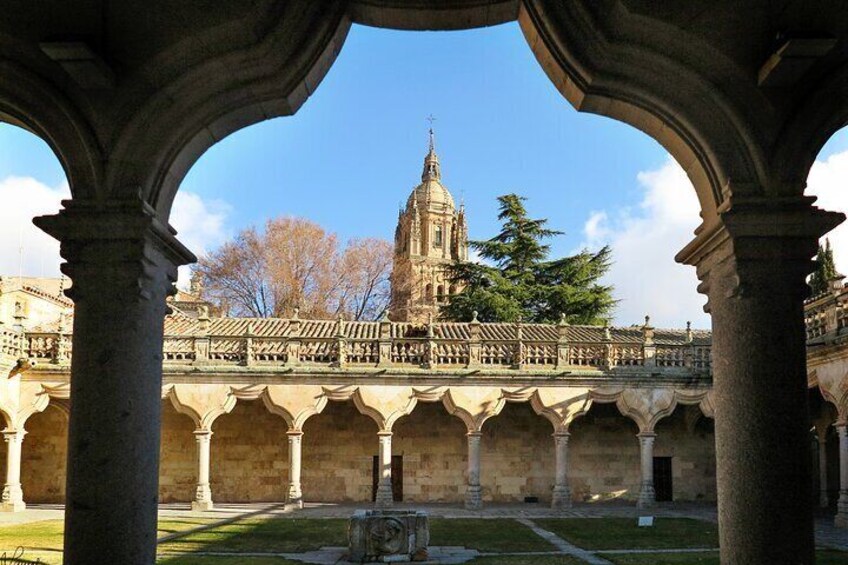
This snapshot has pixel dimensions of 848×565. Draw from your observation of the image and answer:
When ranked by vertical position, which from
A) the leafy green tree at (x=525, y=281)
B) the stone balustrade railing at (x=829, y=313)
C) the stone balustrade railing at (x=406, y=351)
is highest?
the leafy green tree at (x=525, y=281)

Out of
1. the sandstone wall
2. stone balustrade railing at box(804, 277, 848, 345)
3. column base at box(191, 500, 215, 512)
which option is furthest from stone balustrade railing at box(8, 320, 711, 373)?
stone balustrade railing at box(804, 277, 848, 345)

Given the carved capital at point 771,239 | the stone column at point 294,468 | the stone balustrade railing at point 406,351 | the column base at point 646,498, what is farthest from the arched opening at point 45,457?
the carved capital at point 771,239

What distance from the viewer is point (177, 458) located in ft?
76.4

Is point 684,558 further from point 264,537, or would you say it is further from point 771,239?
point 771,239

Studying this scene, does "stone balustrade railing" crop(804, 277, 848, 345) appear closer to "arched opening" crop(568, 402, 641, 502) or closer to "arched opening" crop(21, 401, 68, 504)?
"arched opening" crop(568, 402, 641, 502)

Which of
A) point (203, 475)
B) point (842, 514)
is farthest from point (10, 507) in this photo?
point (842, 514)

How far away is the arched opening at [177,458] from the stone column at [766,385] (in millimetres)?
20467

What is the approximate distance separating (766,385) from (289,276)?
112ft

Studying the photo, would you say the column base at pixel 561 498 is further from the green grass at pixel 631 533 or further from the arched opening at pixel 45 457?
the arched opening at pixel 45 457

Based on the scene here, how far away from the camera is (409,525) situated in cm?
1242

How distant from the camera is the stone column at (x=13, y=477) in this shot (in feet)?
66.6

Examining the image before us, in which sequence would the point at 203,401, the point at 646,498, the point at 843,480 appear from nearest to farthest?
the point at 843,480
the point at 203,401
the point at 646,498

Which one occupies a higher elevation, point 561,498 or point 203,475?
point 203,475

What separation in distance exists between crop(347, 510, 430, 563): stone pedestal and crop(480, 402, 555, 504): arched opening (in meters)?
11.3
